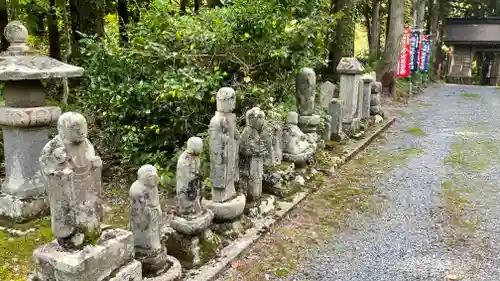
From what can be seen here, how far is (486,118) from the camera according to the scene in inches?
482

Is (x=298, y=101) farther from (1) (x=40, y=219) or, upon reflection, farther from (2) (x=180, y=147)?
(1) (x=40, y=219)

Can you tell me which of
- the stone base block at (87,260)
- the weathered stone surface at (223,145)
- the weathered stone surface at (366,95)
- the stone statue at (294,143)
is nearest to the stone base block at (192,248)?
the weathered stone surface at (223,145)

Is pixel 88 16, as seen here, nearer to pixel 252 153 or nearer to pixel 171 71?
pixel 171 71

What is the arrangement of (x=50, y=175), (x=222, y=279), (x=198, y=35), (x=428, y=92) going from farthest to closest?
(x=428, y=92) < (x=198, y=35) < (x=222, y=279) < (x=50, y=175)

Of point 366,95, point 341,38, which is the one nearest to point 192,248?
point 366,95

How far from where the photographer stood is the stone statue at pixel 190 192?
372 cm

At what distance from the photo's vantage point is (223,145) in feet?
13.7

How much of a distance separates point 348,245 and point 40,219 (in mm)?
3294

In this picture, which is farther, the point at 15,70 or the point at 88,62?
the point at 88,62

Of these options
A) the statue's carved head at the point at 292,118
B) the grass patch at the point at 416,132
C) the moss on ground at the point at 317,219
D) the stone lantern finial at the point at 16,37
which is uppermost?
the stone lantern finial at the point at 16,37

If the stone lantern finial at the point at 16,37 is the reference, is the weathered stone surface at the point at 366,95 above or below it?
below

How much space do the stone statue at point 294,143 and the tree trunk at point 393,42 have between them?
30.8ft

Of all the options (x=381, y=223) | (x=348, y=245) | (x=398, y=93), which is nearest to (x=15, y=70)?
(x=348, y=245)

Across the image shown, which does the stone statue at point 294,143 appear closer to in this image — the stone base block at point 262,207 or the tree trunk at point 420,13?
the stone base block at point 262,207
